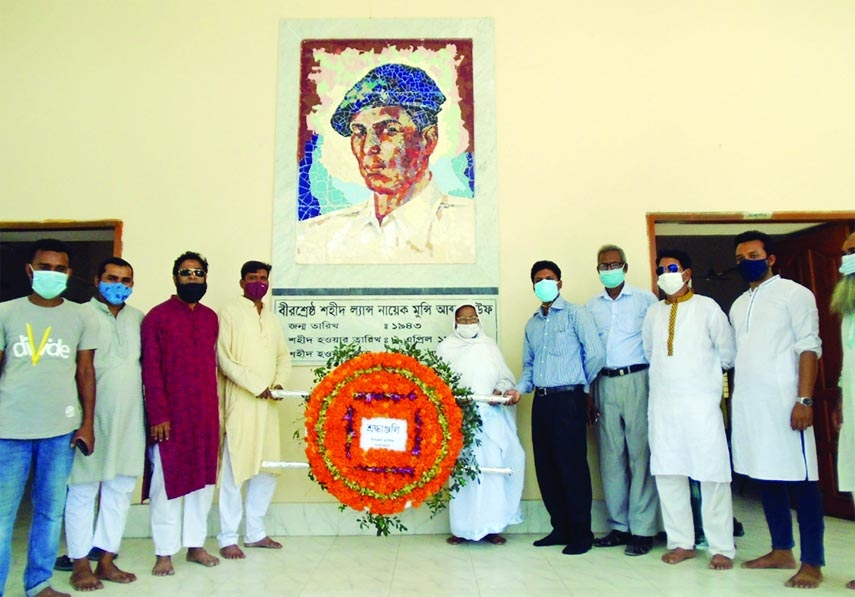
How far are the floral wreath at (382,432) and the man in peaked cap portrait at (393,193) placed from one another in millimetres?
1361

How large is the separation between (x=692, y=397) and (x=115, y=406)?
119 inches

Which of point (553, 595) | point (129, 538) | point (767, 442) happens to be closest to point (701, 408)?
point (767, 442)

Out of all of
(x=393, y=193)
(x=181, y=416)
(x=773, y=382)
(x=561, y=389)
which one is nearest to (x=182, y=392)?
(x=181, y=416)

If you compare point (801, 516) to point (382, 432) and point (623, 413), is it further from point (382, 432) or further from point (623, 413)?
point (382, 432)

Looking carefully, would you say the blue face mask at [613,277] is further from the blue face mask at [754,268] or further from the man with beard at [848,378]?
the man with beard at [848,378]

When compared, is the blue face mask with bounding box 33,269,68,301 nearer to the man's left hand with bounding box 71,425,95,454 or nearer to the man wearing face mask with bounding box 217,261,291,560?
the man's left hand with bounding box 71,425,95,454

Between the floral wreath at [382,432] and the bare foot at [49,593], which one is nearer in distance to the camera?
the bare foot at [49,593]

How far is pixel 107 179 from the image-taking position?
183 inches

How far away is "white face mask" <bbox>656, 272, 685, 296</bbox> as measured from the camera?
370cm

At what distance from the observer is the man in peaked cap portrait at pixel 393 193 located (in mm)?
4551

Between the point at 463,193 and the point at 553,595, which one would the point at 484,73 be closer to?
the point at 463,193

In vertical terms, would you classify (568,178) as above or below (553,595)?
above

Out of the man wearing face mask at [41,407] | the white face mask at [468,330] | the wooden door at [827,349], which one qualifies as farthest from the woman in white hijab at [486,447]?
the wooden door at [827,349]

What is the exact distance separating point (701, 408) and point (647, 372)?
18.4 inches
